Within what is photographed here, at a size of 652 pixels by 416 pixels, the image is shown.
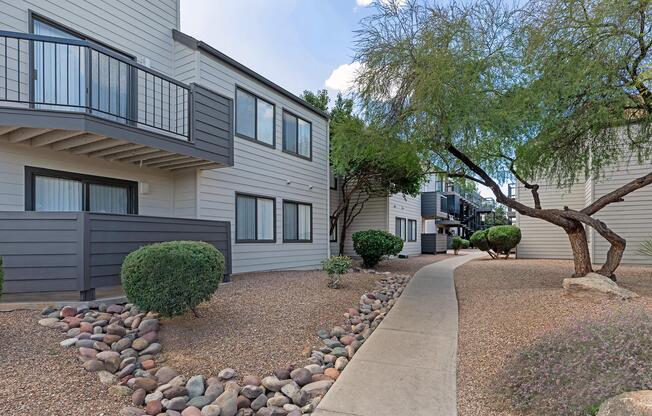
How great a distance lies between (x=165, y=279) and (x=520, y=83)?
7122 mm

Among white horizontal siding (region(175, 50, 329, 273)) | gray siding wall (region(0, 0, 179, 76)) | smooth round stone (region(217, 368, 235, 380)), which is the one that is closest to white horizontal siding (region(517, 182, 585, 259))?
white horizontal siding (region(175, 50, 329, 273))

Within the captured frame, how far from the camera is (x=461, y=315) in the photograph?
20.8 ft

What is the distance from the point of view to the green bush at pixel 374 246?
13.1m

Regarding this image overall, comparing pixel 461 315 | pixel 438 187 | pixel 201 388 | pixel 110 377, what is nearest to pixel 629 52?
pixel 461 315

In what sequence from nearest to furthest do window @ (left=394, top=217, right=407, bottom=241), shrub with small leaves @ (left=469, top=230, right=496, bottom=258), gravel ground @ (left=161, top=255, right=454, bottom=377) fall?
gravel ground @ (left=161, top=255, right=454, bottom=377) → shrub with small leaves @ (left=469, top=230, right=496, bottom=258) → window @ (left=394, top=217, right=407, bottom=241)

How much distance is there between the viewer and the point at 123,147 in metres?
6.84

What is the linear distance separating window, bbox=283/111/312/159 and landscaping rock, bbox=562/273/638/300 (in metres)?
8.07

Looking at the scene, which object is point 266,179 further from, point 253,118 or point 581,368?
point 581,368

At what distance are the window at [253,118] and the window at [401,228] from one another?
33.2 feet

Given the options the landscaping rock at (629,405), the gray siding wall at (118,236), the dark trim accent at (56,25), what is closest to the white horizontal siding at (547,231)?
the gray siding wall at (118,236)

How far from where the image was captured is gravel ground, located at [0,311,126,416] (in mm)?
3086

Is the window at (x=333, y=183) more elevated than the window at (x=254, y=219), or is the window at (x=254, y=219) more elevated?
the window at (x=333, y=183)

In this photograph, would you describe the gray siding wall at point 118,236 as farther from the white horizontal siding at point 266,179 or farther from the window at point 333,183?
the window at point 333,183

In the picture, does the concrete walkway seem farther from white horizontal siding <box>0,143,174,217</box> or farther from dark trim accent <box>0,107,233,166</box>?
white horizontal siding <box>0,143,174,217</box>
